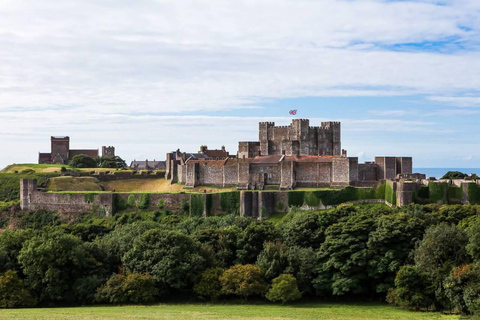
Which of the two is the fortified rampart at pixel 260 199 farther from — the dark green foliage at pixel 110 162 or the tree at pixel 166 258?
the dark green foliage at pixel 110 162

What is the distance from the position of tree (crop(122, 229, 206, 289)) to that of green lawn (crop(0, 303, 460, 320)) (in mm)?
1939

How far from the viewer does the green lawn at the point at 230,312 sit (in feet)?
111

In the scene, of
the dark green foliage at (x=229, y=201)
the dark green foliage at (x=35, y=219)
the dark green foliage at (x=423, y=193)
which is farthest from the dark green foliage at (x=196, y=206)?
the dark green foliage at (x=423, y=193)

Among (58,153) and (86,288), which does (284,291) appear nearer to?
(86,288)

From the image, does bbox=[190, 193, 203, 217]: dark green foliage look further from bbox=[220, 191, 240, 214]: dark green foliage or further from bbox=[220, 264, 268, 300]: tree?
bbox=[220, 264, 268, 300]: tree

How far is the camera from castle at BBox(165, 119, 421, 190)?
65688 mm

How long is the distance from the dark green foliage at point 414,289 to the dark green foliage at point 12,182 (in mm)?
49961

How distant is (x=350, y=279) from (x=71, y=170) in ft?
180

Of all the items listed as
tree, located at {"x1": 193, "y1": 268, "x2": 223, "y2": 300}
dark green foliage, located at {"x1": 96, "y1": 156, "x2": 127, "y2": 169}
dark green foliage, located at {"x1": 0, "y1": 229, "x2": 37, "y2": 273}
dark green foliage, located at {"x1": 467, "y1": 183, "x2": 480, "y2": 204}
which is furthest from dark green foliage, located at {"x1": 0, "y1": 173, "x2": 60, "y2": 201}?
dark green foliage, located at {"x1": 467, "y1": 183, "x2": 480, "y2": 204}

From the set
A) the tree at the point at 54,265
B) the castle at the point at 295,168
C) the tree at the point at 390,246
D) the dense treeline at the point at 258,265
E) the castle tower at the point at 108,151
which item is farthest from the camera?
Answer: the castle tower at the point at 108,151

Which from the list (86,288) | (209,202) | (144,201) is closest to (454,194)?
(209,202)

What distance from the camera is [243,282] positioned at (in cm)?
3991

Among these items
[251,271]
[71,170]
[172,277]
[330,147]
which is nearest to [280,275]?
[251,271]

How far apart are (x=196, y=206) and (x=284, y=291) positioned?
79.4 ft
